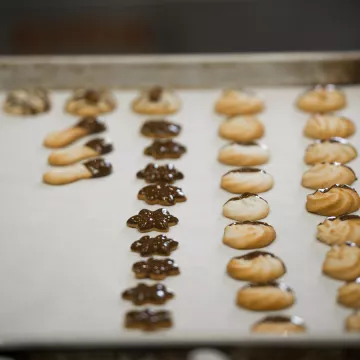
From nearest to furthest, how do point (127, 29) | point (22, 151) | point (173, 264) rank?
1. point (173, 264)
2. point (22, 151)
3. point (127, 29)

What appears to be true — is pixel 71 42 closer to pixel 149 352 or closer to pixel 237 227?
pixel 237 227

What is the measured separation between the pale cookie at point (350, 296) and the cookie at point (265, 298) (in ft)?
0.29

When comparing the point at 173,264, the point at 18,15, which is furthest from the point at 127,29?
the point at 173,264

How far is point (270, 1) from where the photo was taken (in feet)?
9.16

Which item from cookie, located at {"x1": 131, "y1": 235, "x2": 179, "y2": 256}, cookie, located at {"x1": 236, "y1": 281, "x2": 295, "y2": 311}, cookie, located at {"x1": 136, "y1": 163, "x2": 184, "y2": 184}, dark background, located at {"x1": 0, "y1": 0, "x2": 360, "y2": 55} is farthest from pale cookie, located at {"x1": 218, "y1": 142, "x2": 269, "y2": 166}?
dark background, located at {"x1": 0, "y1": 0, "x2": 360, "y2": 55}

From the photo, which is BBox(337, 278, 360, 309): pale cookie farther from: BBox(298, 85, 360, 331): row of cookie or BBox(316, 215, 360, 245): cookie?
BBox(316, 215, 360, 245): cookie

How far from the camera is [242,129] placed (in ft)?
6.15

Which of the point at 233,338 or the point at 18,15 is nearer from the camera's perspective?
the point at 233,338

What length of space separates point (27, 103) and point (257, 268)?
3.17 ft

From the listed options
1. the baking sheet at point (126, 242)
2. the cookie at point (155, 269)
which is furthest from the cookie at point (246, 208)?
the cookie at point (155, 269)

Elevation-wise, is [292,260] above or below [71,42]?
below

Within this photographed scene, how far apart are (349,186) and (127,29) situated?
139cm

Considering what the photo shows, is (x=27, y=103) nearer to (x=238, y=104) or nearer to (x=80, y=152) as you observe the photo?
(x=80, y=152)

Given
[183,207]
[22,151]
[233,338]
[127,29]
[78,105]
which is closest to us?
[233,338]
